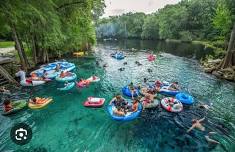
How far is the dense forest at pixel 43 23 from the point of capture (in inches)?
439

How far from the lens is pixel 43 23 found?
47.2ft

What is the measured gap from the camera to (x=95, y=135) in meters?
14.9

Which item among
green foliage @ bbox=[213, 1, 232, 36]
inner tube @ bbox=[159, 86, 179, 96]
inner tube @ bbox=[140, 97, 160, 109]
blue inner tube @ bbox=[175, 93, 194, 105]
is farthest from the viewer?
green foliage @ bbox=[213, 1, 232, 36]

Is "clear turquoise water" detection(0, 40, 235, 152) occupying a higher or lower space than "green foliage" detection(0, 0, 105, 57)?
lower

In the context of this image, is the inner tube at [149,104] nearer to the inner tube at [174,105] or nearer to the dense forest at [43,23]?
the inner tube at [174,105]

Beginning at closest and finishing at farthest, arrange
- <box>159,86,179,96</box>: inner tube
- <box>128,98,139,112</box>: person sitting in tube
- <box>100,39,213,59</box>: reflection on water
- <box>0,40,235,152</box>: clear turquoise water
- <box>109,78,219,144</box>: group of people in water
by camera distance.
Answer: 1. <box>0,40,235,152</box>: clear turquoise water
2. <box>109,78,219,144</box>: group of people in water
3. <box>128,98,139,112</box>: person sitting in tube
4. <box>159,86,179,96</box>: inner tube
5. <box>100,39,213,59</box>: reflection on water

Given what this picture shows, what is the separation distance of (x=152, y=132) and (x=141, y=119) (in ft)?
6.32

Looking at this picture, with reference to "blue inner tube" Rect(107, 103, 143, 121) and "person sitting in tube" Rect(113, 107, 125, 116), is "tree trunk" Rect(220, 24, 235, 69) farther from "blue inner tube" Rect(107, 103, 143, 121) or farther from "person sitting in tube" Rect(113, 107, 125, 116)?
"person sitting in tube" Rect(113, 107, 125, 116)

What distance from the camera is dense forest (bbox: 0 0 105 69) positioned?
11.2 meters

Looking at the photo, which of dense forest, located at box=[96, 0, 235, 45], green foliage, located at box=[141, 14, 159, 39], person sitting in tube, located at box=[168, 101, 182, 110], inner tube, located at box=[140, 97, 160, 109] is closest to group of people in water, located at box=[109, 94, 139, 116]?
inner tube, located at box=[140, 97, 160, 109]

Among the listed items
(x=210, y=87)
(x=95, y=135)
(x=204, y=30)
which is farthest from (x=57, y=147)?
(x=204, y=30)

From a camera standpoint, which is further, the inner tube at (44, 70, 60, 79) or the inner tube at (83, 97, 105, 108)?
the inner tube at (44, 70, 60, 79)

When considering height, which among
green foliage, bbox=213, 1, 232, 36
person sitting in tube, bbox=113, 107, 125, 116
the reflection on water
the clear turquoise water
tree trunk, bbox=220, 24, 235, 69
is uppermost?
green foliage, bbox=213, 1, 232, 36

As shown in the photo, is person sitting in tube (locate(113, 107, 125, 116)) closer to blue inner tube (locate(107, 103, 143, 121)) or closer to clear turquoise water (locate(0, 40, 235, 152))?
blue inner tube (locate(107, 103, 143, 121))
